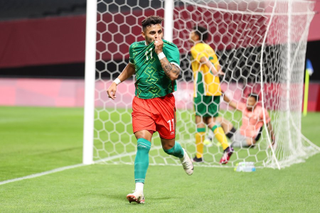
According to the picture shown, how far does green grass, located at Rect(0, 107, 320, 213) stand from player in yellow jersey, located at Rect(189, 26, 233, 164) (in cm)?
75

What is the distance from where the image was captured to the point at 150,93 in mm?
4289

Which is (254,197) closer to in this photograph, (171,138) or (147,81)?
(171,138)

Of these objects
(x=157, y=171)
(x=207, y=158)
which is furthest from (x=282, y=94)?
(x=157, y=171)

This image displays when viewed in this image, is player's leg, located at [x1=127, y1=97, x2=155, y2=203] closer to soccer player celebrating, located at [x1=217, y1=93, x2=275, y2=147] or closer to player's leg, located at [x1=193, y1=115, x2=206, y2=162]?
player's leg, located at [x1=193, y1=115, x2=206, y2=162]

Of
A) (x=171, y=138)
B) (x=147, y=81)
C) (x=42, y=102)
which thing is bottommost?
(x=42, y=102)

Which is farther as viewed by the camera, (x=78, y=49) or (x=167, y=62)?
(x=78, y=49)

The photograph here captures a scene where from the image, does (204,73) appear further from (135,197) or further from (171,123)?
(135,197)

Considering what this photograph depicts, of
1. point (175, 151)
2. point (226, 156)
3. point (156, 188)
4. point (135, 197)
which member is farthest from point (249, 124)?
point (135, 197)

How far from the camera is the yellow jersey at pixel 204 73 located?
6.61 meters

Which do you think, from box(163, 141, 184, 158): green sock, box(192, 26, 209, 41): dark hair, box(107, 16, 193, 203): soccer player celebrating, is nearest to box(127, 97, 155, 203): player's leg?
box(107, 16, 193, 203): soccer player celebrating

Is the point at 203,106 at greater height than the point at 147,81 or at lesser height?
lesser

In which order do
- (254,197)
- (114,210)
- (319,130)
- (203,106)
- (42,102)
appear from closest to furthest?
(114,210) → (254,197) → (203,106) → (319,130) → (42,102)

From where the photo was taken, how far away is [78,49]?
70.2 ft

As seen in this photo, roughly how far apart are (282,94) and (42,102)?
49.7 ft
